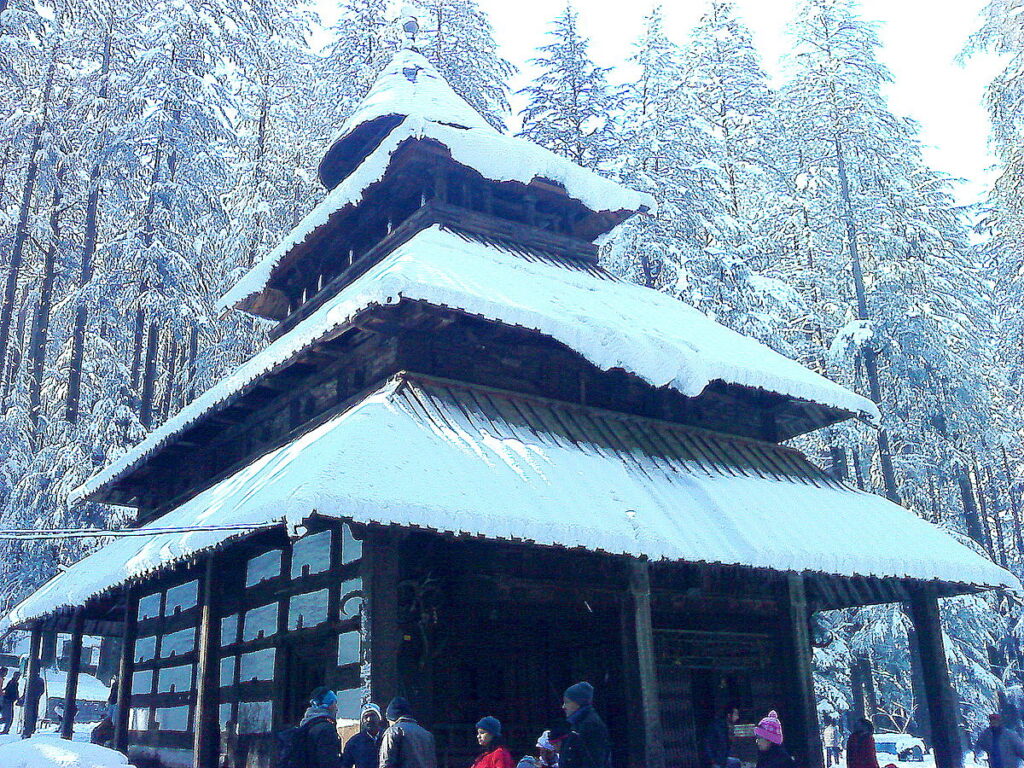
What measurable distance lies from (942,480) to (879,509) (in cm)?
1471

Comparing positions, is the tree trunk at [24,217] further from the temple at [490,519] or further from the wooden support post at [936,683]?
the wooden support post at [936,683]

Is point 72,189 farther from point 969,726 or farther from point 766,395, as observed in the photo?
point 969,726

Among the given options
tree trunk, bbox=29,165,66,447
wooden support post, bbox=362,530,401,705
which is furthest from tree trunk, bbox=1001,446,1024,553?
tree trunk, bbox=29,165,66,447

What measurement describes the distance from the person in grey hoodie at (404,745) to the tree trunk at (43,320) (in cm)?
1771

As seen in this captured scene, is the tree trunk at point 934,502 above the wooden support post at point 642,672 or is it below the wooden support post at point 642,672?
above

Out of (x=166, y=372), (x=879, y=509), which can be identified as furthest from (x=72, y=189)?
(x=879, y=509)

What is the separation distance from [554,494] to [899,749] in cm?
2378

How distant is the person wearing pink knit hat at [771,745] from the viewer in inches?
295

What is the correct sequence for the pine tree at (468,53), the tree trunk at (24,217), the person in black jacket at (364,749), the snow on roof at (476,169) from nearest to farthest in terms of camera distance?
1. the person in black jacket at (364,749)
2. the snow on roof at (476,169)
3. the tree trunk at (24,217)
4. the pine tree at (468,53)

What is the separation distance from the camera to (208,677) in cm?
1026

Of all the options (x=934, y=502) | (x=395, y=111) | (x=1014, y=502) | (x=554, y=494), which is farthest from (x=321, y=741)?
(x=1014, y=502)

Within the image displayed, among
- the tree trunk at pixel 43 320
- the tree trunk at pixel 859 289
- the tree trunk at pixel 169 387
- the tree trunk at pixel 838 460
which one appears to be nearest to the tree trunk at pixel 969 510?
the tree trunk at pixel 859 289

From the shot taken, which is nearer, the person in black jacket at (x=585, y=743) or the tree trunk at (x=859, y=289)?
the person in black jacket at (x=585, y=743)

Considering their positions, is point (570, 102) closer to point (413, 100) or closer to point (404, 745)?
point (413, 100)
